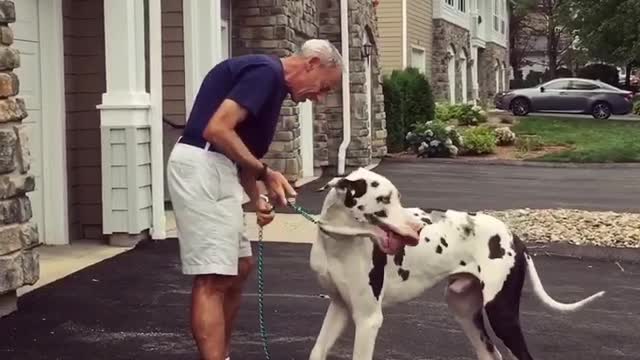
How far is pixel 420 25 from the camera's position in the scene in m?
29.9

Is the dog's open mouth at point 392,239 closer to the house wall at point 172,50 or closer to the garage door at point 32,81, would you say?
the garage door at point 32,81

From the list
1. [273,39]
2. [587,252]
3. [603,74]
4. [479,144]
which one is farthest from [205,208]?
[603,74]

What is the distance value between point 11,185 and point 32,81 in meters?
3.10

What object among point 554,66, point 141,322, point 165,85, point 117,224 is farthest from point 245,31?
point 554,66

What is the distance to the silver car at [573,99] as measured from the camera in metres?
35.9

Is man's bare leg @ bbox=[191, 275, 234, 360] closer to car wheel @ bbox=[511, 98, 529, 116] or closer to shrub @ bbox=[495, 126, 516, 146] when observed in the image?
shrub @ bbox=[495, 126, 516, 146]

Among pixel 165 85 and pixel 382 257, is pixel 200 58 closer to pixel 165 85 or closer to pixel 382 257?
pixel 165 85

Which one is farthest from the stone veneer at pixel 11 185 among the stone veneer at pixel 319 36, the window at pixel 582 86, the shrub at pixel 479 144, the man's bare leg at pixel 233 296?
the window at pixel 582 86

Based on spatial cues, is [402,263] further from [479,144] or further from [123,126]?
[479,144]

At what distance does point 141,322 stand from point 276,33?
26.8 ft

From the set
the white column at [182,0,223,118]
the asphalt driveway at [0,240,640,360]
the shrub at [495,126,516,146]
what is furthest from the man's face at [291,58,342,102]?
the shrub at [495,126,516,146]

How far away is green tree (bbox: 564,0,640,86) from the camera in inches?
1390

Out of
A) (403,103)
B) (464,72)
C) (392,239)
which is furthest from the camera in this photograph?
(464,72)

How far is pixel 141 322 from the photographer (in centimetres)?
659
